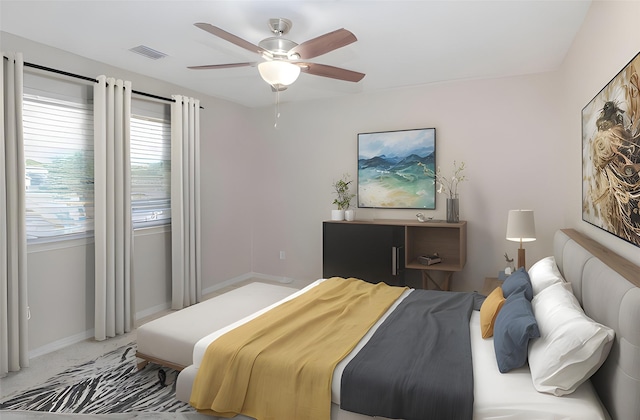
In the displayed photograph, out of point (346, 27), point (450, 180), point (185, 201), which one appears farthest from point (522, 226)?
point (185, 201)

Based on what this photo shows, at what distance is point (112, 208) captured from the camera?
3518 millimetres

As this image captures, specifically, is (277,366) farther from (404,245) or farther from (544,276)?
(404,245)

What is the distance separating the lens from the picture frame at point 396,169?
4383 millimetres

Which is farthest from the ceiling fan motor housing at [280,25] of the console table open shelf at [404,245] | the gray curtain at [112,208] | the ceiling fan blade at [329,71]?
the console table open shelf at [404,245]

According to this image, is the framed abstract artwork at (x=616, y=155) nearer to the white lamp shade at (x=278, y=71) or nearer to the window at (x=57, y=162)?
the white lamp shade at (x=278, y=71)

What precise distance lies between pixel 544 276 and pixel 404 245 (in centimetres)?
189

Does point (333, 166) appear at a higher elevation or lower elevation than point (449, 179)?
higher

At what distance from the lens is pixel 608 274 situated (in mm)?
1646

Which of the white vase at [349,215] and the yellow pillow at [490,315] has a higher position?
the white vase at [349,215]

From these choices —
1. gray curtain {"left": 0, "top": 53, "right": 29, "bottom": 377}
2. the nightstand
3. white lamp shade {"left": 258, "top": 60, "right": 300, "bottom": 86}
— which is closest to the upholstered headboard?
the nightstand

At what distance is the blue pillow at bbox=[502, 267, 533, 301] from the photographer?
89.3 inches

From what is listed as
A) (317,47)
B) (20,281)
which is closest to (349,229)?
(317,47)

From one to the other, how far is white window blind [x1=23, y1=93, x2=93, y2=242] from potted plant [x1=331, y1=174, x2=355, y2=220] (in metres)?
2.56

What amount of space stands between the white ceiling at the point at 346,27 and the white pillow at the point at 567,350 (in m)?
1.97
